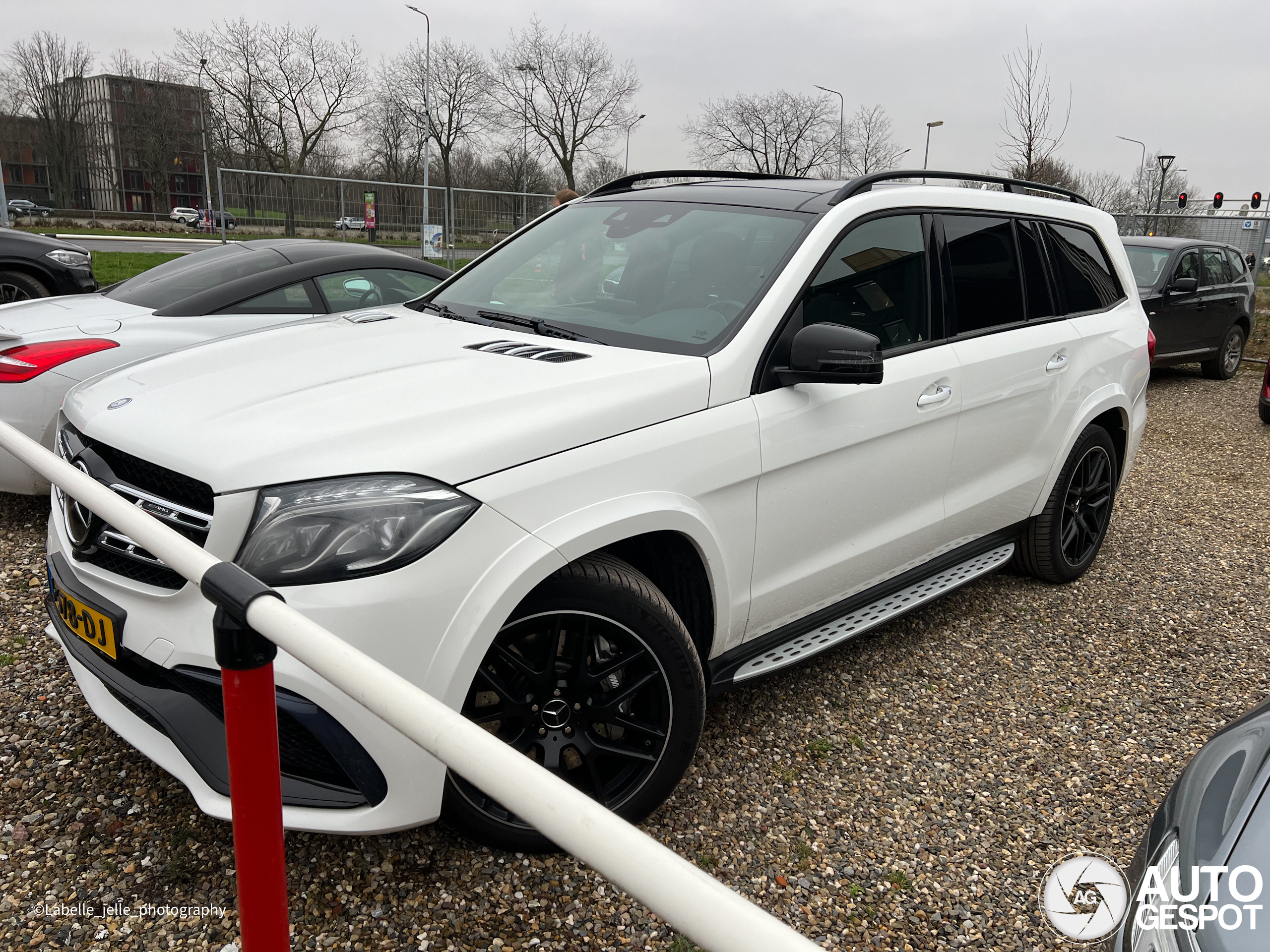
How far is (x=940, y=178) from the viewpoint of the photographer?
378 cm

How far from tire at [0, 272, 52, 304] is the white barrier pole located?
9042mm

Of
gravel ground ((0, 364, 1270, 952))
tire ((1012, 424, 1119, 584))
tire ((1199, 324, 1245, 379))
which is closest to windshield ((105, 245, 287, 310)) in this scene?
gravel ground ((0, 364, 1270, 952))

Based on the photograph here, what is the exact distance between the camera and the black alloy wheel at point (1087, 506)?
4508mm

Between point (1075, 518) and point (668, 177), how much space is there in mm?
2603

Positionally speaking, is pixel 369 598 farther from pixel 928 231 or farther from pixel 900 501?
pixel 928 231

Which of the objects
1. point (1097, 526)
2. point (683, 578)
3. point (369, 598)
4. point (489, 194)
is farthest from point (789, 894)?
point (489, 194)

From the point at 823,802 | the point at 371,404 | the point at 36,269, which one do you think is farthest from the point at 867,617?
the point at 36,269

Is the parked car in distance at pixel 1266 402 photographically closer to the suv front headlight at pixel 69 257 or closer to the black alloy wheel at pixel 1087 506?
the black alloy wheel at pixel 1087 506

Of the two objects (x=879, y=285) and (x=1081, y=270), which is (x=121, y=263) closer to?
(x=1081, y=270)

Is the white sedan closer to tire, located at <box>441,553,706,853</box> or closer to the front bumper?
the front bumper

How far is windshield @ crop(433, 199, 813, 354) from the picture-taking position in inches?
116

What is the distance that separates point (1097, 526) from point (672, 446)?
3.24 metres

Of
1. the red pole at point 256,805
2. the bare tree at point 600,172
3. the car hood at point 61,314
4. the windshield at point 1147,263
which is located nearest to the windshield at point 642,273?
the red pole at point 256,805

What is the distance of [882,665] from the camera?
3.77 metres
